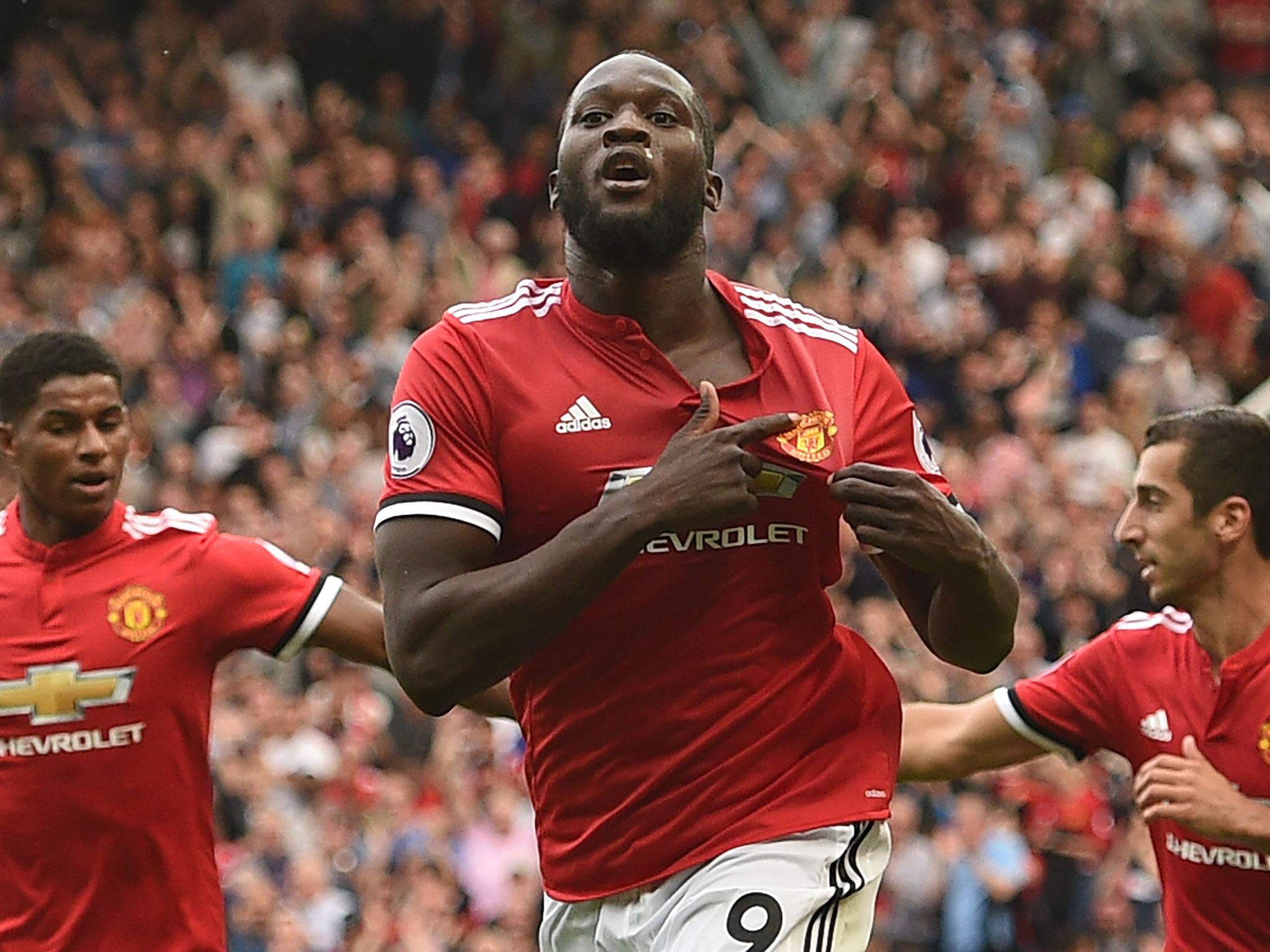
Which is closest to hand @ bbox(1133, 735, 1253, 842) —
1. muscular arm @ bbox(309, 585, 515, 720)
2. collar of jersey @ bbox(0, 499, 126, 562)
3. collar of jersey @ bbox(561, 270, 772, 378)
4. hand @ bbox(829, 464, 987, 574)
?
hand @ bbox(829, 464, 987, 574)

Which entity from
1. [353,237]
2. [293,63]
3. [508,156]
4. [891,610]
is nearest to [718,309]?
[891,610]

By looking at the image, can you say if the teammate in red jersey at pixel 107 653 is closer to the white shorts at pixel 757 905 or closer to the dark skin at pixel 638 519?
the white shorts at pixel 757 905

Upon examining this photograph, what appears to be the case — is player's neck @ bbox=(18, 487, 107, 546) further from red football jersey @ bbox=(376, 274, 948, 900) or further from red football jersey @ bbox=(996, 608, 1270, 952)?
red football jersey @ bbox=(996, 608, 1270, 952)

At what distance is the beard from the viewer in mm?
4754

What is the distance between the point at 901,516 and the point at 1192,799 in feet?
4.56

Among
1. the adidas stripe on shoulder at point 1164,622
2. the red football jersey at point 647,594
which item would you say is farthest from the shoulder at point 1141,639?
the red football jersey at point 647,594

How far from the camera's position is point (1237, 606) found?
19.6ft

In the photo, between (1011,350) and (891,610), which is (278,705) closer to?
(891,610)

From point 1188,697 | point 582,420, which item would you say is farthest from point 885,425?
point 1188,697

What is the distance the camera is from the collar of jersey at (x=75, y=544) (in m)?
6.14

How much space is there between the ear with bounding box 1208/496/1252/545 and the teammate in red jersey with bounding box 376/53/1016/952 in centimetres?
129

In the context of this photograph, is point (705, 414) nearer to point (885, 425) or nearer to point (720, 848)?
point (885, 425)

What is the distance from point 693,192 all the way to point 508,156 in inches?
578

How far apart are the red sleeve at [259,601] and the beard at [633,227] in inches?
64.1
